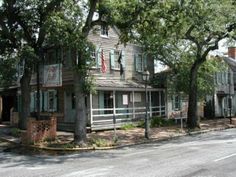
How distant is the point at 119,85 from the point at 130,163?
16285 mm

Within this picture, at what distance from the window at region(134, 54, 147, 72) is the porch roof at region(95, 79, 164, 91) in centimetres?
185

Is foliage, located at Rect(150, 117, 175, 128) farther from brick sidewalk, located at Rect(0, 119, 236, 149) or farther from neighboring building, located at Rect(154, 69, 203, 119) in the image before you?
brick sidewalk, located at Rect(0, 119, 236, 149)

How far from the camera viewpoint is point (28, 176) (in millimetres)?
12461

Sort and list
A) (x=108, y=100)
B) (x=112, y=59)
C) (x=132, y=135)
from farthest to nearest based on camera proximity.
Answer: (x=112, y=59) < (x=108, y=100) < (x=132, y=135)

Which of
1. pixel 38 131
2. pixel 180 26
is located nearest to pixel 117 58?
pixel 180 26

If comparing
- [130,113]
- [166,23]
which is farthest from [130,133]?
[166,23]

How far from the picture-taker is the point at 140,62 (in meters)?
35.7

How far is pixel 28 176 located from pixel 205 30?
775 inches

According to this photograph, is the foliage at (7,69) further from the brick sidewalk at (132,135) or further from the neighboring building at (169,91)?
the neighboring building at (169,91)

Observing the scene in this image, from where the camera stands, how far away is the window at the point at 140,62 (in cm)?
3503

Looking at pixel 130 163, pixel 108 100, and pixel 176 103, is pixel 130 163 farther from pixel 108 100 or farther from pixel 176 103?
pixel 176 103

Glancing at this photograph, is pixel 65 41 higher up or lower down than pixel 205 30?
lower down

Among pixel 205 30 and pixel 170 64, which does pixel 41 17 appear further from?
pixel 170 64

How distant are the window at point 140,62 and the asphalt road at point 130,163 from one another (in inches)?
645
